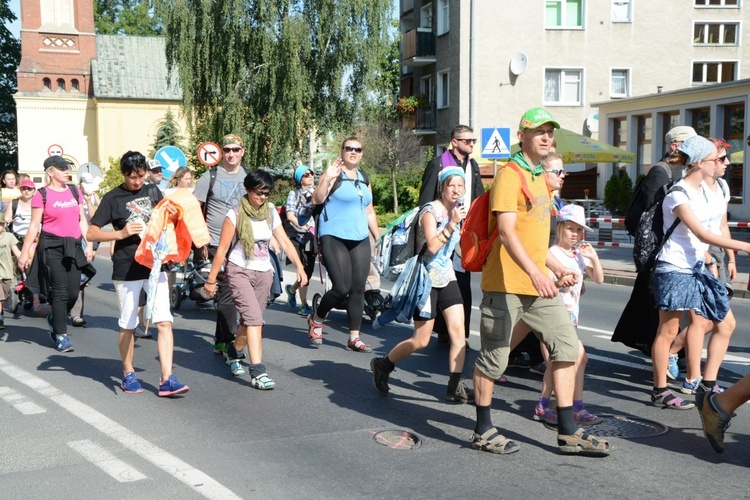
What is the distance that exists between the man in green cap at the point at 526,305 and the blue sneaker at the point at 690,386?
157cm

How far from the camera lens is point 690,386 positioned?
6.67m

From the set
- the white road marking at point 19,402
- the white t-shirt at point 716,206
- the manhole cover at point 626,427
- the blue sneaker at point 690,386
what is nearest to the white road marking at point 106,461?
the white road marking at point 19,402

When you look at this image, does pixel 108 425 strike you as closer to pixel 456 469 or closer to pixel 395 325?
pixel 456 469

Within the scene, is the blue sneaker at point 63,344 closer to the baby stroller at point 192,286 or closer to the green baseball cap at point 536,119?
the baby stroller at point 192,286

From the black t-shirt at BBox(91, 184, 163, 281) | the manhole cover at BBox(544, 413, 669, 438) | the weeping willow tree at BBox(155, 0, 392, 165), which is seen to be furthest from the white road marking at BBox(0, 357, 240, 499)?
the weeping willow tree at BBox(155, 0, 392, 165)

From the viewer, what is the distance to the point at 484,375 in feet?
17.5

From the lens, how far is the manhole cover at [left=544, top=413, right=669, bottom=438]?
5.74 meters

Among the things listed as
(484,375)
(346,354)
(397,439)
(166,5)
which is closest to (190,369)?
(346,354)

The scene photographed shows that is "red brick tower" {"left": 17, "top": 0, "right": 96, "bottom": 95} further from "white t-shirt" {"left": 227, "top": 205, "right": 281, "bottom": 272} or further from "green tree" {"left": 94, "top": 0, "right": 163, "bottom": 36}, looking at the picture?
"white t-shirt" {"left": 227, "top": 205, "right": 281, "bottom": 272}

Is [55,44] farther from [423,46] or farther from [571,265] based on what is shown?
[571,265]

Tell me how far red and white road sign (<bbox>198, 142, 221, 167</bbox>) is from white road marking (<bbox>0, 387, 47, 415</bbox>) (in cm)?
706

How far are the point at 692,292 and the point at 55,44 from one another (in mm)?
71460

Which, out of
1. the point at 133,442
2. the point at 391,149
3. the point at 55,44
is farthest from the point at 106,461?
the point at 55,44

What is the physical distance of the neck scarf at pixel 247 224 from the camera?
23.5 ft
